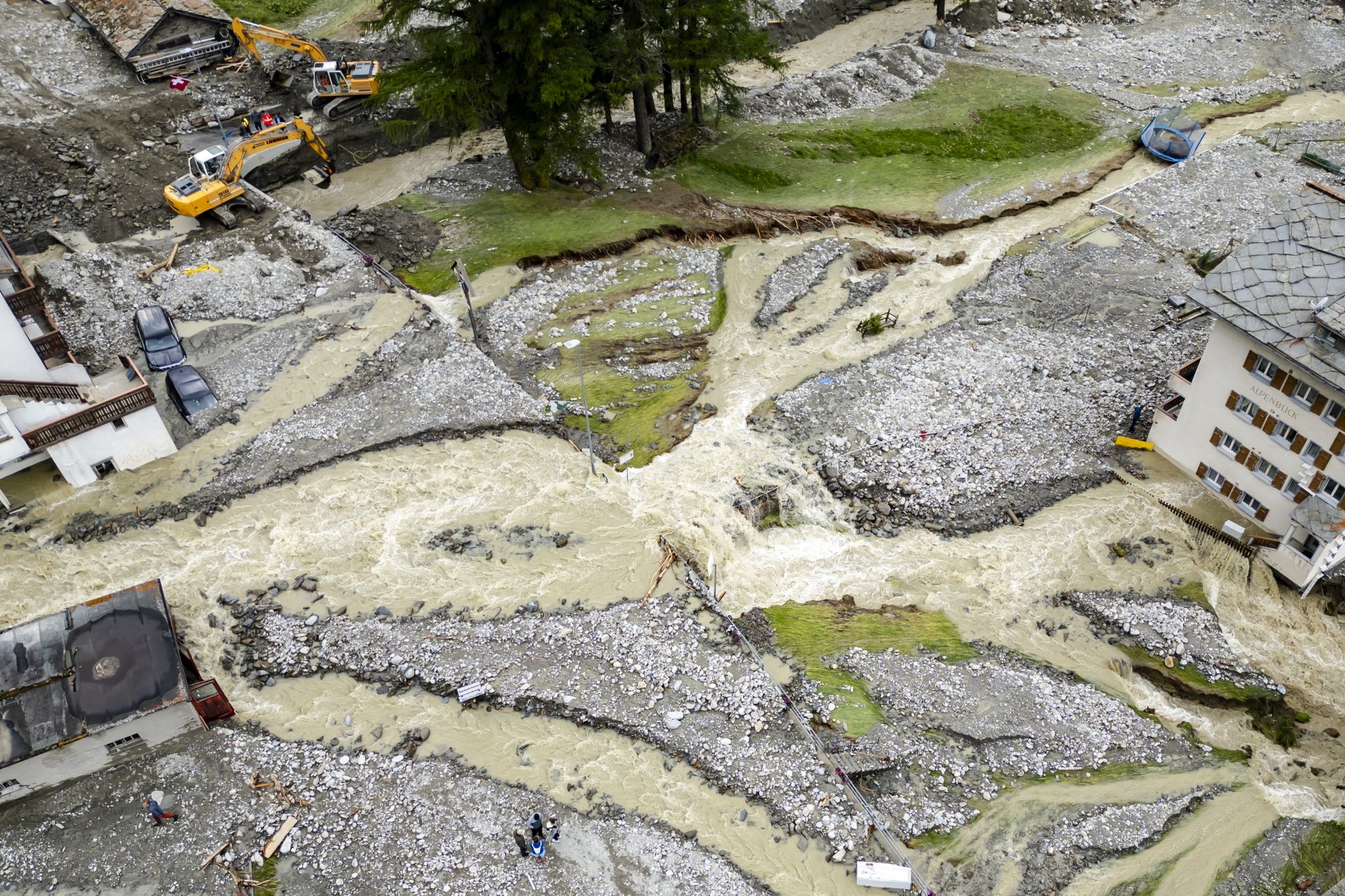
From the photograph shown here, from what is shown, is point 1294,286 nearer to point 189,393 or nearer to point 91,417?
point 189,393

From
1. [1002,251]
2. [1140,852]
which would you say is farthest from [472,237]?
[1140,852]

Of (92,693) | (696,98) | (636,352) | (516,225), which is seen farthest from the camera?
(696,98)

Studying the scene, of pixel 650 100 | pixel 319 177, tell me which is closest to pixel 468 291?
pixel 319 177

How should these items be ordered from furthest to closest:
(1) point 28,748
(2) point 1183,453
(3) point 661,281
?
(3) point 661,281 → (2) point 1183,453 → (1) point 28,748

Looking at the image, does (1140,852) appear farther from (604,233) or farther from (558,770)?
(604,233)

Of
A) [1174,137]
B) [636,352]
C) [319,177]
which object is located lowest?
[636,352]

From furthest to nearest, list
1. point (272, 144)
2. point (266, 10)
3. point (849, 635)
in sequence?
point (266, 10) → point (272, 144) → point (849, 635)

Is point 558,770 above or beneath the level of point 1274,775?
above

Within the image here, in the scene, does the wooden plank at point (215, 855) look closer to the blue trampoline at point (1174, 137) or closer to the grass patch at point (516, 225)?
the grass patch at point (516, 225)
